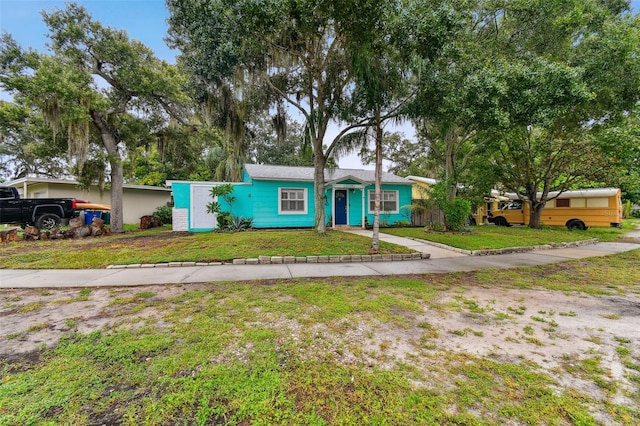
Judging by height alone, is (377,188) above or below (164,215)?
above

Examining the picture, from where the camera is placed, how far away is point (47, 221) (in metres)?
11.5

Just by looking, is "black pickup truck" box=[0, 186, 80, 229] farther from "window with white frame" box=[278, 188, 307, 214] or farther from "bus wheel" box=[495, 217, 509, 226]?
"bus wheel" box=[495, 217, 509, 226]

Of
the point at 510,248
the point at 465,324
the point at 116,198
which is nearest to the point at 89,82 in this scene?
the point at 116,198

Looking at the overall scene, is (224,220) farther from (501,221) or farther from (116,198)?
(501,221)

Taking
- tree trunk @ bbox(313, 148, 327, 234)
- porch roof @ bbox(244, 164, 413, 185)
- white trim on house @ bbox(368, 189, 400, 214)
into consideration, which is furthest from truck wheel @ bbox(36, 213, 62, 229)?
white trim on house @ bbox(368, 189, 400, 214)

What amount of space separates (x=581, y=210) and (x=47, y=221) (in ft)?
88.3

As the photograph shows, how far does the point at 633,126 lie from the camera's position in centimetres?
912

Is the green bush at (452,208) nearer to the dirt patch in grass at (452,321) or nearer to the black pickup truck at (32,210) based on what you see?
the dirt patch in grass at (452,321)

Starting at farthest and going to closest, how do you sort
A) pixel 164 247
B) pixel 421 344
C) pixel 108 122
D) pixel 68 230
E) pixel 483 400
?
pixel 108 122 < pixel 68 230 < pixel 164 247 < pixel 421 344 < pixel 483 400

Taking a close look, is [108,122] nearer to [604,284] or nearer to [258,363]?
[258,363]

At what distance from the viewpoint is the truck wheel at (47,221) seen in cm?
1138

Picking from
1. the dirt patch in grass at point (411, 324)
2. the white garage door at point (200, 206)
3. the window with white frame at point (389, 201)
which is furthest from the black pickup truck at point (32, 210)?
the window with white frame at point (389, 201)

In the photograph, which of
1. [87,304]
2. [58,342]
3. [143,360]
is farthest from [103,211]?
A: [143,360]

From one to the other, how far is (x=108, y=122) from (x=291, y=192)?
8802 millimetres
